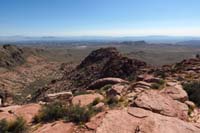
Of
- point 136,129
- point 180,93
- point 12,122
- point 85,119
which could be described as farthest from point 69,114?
point 180,93

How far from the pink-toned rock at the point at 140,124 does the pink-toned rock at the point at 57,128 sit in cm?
118

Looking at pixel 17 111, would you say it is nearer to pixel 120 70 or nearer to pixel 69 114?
pixel 69 114

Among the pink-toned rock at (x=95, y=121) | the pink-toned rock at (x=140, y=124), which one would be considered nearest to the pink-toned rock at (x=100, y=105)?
the pink-toned rock at (x=95, y=121)

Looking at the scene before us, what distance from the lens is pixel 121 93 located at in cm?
1577

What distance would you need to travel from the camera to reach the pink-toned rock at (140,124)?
9.66 m

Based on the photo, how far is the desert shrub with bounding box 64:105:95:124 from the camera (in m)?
10.8

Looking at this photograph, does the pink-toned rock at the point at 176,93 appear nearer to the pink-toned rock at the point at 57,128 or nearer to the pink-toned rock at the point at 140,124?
the pink-toned rock at the point at 140,124

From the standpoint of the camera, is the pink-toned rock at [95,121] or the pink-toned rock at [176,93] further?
the pink-toned rock at [176,93]

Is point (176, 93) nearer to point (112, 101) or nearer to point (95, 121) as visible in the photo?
point (112, 101)

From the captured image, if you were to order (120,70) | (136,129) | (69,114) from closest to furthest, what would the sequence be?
(136,129), (69,114), (120,70)

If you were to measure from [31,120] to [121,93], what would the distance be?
17.8ft

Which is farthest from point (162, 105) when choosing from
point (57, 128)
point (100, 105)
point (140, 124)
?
A: point (57, 128)

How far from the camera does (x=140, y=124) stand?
10.0 m

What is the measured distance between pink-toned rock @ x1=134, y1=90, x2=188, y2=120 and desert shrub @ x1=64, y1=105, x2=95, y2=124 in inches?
84.2
